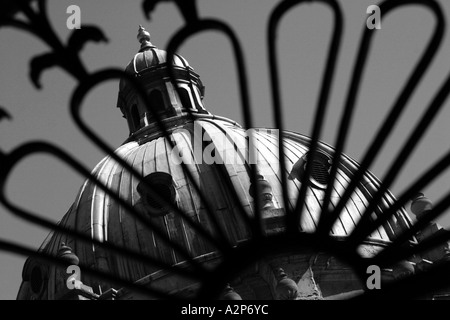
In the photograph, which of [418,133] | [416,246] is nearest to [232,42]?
[418,133]

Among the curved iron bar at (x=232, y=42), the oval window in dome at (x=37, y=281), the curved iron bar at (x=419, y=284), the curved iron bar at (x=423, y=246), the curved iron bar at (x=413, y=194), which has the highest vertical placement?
the oval window in dome at (x=37, y=281)

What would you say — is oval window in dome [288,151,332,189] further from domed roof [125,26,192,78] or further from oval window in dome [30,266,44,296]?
domed roof [125,26,192,78]

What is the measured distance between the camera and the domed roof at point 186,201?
30422 mm

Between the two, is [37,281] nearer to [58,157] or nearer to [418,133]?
[58,157]

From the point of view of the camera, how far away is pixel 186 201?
32.4 metres

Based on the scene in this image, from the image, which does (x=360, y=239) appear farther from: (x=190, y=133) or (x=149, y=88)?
(x=149, y=88)

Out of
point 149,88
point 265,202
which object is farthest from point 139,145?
point 265,202

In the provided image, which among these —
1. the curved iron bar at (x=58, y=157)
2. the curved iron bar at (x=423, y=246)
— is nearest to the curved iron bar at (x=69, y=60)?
the curved iron bar at (x=58, y=157)

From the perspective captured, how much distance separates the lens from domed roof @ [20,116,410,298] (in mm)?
30422

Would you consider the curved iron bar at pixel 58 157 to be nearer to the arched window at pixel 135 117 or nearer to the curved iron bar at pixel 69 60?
the curved iron bar at pixel 69 60

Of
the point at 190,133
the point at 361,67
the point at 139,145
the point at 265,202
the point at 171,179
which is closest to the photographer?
the point at 361,67

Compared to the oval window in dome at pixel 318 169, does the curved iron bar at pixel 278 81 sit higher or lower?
lower

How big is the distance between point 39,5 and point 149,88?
1385 inches
